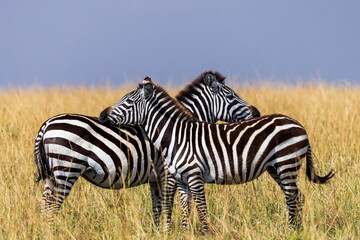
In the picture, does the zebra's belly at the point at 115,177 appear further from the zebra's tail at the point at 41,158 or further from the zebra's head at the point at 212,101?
the zebra's head at the point at 212,101

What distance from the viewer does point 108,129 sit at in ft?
17.7

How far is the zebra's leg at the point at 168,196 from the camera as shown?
5421 millimetres

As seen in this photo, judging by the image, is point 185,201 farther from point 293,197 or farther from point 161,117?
point 293,197

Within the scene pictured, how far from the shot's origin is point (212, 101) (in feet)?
20.4

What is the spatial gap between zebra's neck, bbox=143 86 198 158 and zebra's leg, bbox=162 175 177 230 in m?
0.37

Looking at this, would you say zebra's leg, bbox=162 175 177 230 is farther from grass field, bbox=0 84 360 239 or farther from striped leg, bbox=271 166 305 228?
striped leg, bbox=271 166 305 228

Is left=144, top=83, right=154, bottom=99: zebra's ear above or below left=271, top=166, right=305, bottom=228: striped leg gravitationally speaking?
above

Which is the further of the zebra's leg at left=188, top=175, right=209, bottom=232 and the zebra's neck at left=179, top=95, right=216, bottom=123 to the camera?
the zebra's neck at left=179, top=95, right=216, bottom=123

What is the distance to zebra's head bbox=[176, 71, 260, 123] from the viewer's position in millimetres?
6152

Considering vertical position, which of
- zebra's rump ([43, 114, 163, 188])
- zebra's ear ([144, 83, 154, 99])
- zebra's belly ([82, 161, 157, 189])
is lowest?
zebra's belly ([82, 161, 157, 189])

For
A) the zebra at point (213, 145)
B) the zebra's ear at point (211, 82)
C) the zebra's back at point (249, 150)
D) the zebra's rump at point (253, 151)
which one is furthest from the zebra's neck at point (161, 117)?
the zebra's ear at point (211, 82)

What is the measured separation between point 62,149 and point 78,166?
0.26 metres

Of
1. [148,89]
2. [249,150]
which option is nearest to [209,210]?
[249,150]

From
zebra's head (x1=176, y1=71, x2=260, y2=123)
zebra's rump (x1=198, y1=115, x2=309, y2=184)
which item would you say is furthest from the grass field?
zebra's head (x1=176, y1=71, x2=260, y2=123)
